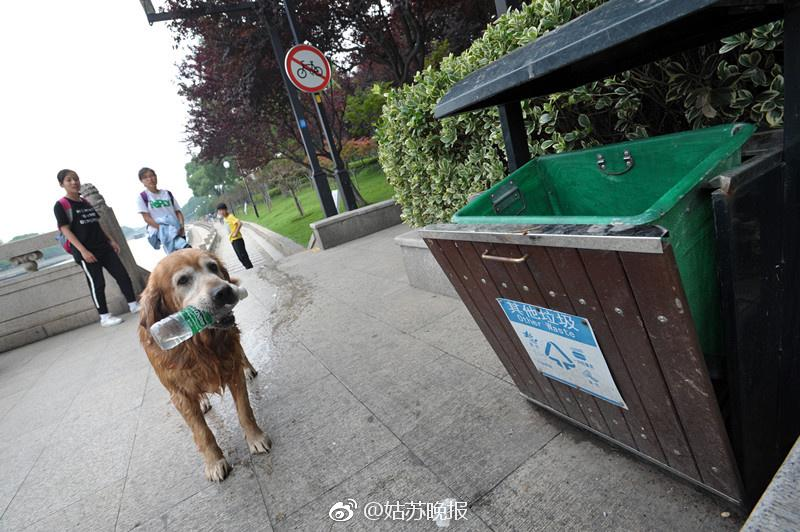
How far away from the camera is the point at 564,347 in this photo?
1.56 metres

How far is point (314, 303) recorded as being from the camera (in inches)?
208

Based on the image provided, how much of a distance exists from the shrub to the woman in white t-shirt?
3049 millimetres

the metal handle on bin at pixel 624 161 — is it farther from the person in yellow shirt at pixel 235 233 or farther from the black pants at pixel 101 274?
the person in yellow shirt at pixel 235 233

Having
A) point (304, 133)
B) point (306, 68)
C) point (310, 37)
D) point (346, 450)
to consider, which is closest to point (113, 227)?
point (304, 133)

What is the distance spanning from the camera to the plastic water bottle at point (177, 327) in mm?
2049

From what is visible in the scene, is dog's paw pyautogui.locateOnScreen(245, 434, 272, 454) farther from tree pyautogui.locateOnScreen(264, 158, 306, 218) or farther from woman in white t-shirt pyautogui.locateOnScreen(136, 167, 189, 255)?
tree pyautogui.locateOnScreen(264, 158, 306, 218)

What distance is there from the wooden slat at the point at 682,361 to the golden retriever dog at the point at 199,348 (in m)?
2.01

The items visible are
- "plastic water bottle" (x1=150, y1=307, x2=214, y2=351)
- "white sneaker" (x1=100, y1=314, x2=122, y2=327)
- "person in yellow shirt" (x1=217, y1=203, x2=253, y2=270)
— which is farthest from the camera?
"person in yellow shirt" (x1=217, y1=203, x2=253, y2=270)

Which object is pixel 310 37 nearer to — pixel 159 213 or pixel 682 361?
pixel 159 213

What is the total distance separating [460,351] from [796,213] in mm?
2184

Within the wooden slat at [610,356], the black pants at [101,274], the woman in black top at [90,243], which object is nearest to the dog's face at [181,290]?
the wooden slat at [610,356]

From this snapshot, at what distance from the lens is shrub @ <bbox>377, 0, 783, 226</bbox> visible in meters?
1.83

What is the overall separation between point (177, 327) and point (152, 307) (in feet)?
1.02

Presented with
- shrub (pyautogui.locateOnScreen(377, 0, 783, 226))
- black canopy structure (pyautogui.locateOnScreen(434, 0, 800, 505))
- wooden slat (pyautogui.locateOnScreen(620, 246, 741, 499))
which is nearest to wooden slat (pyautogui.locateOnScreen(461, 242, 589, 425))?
wooden slat (pyautogui.locateOnScreen(620, 246, 741, 499))
